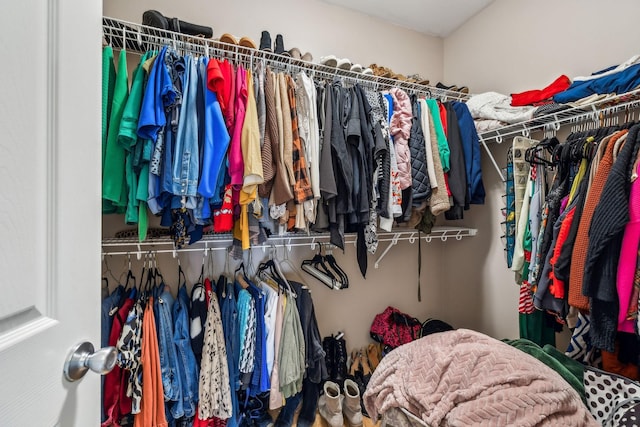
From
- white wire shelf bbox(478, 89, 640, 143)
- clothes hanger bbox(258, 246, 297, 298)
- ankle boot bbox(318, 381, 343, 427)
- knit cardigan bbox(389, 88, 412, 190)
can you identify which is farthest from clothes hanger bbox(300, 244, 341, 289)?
white wire shelf bbox(478, 89, 640, 143)

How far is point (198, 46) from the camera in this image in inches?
55.4

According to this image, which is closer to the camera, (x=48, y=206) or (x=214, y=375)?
(x=48, y=206)

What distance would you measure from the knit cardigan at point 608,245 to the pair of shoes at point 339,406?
115cm

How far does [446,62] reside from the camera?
2391 mm

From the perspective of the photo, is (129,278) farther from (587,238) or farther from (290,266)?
(587,238)

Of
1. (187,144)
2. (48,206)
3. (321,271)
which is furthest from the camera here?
(321,271)

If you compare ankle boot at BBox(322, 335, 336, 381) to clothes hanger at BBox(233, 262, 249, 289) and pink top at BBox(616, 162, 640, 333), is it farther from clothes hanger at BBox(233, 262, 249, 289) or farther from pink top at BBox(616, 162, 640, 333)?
pink top at BBox(616, 162, 640, 333)

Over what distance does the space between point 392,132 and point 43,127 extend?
145 centimetres

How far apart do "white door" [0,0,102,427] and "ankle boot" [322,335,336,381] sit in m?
1.50

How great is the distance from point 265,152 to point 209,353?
→ 3.22 ft

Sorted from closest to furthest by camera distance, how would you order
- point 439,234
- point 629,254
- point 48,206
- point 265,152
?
1. point 48,206
2. point 629,254
3. point 265,152
4. point 439,234

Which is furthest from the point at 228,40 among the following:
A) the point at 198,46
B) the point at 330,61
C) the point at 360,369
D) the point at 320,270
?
the point at 360,369

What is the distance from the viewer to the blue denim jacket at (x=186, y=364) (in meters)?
1.35

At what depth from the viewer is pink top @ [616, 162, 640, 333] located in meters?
0.97
